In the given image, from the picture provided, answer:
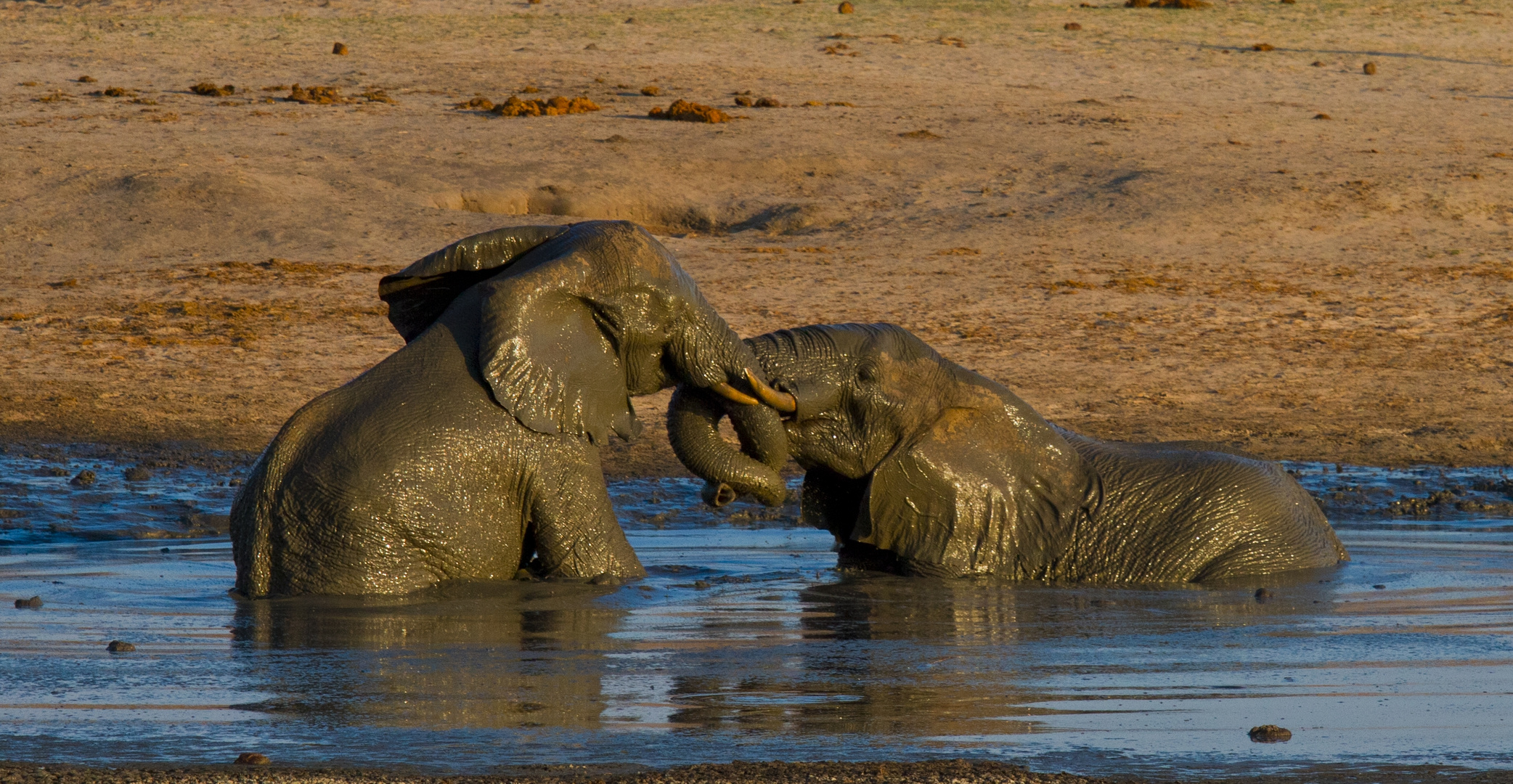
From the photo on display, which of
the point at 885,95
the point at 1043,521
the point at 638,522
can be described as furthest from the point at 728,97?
the point at 1043,521

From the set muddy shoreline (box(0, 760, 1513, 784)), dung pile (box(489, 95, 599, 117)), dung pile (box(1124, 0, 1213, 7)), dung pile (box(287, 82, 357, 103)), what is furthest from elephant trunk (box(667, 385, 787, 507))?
dung pile (box(1124, 0, 1213, 7))

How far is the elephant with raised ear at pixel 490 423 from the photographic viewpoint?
6.00 m

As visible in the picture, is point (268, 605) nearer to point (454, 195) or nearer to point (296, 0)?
point (454, 195)

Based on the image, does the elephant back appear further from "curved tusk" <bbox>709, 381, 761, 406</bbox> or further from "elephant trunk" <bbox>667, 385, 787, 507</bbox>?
"curved tusk" <bbox>709, 381, 761, 406</bbox>

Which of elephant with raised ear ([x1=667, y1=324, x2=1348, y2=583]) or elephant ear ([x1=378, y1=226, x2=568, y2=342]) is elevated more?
elephant ear ([x1=378, y1=226, x2=568, y2=342])

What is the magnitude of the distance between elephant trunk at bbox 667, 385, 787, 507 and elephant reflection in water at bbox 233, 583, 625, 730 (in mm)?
600

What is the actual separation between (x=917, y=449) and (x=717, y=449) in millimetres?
716

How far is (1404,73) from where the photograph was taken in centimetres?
2069

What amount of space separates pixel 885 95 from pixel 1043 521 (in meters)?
12.6

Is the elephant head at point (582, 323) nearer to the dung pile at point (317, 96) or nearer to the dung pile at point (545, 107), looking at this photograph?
the dung pile at point (545, 107)

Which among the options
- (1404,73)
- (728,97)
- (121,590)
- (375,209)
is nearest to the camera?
(121,590)

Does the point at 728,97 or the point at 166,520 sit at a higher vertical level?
the point at 728,97

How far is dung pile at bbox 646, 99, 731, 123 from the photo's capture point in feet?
57.0

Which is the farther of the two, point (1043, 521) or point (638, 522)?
point (638, 522)
